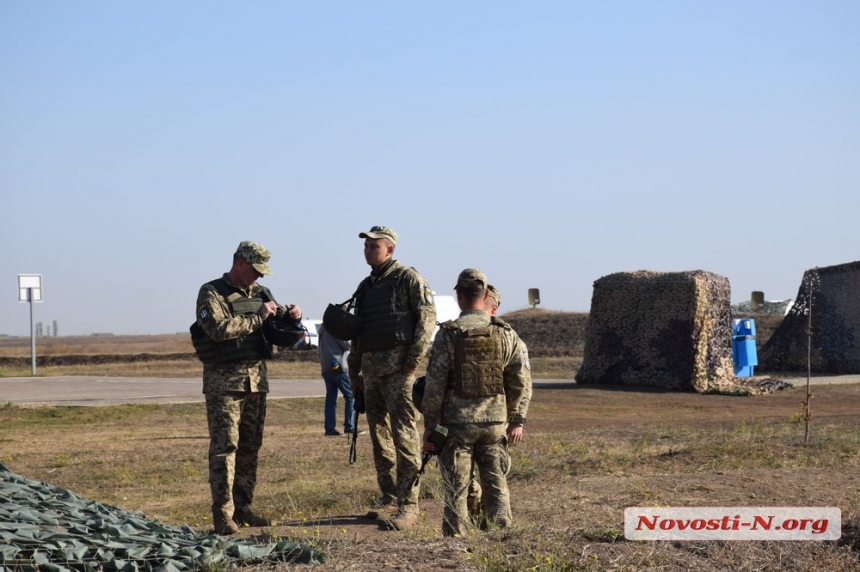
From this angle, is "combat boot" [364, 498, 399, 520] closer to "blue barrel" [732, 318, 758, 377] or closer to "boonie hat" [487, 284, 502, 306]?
"boonie hat" [487, 284, 502, 306]

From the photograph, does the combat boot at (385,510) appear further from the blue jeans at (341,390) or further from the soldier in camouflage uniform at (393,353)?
the blue jeans at (341,390)

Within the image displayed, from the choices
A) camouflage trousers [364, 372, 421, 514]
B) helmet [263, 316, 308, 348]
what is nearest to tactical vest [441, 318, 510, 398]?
camouflage trousers [364, 372, 421, 514]

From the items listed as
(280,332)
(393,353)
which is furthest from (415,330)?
(280,332)

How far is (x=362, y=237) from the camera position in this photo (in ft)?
26.7

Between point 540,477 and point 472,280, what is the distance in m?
4.26

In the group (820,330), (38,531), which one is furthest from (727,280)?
(38,531)

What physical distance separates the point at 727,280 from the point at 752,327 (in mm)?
2978

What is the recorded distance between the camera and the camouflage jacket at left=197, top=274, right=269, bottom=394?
771 cm

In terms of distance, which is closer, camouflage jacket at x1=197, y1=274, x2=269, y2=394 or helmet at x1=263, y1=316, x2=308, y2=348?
camouflage jacket at x1=197, y1=274, x2=269, y2=394

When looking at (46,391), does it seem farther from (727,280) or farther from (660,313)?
(727,280)

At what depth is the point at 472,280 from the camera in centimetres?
701

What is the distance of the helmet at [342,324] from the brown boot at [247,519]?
151 centimetres

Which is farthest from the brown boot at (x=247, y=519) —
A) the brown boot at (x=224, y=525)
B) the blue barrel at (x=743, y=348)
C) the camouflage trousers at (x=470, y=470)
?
the blue barrel at (x=743, y=348)

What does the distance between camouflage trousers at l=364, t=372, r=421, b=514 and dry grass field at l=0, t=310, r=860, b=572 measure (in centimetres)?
30
